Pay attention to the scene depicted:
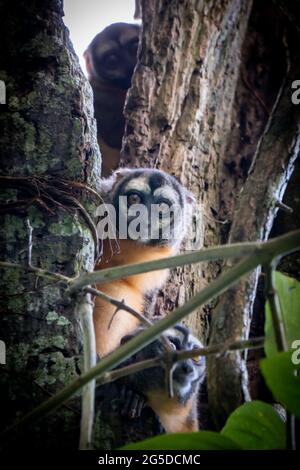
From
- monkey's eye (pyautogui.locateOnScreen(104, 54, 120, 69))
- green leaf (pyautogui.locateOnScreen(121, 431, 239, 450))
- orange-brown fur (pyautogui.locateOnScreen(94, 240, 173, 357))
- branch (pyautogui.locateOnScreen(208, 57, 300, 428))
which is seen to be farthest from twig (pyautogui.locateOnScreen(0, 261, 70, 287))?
monkey's eye (pyautogui.locateOnScreen(104, 54, 120, 69))

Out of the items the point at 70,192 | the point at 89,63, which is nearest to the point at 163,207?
the point at 70,192

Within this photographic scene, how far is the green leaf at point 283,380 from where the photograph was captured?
57cm

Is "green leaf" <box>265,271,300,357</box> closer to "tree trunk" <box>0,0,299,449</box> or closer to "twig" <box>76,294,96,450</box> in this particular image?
"twig" <box>76,294,96,450</box>

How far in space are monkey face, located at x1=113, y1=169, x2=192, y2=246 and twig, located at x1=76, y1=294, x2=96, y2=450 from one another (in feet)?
3.04

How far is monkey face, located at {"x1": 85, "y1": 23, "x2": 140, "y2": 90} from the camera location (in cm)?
419

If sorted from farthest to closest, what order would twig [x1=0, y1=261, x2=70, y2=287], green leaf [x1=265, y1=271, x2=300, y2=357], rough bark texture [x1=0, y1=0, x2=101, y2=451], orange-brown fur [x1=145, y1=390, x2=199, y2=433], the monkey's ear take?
the monkey's ear < orange-brown fur [x1=145, y1=390, x2=199, y2=433] < rough bark texture [x1=0, y1=0, x2=101, y2=451] < twig [x1=0, y1=261, x2=70, y2=287] < green leaf [x1=265, y1=271, x2=300, y2=357]

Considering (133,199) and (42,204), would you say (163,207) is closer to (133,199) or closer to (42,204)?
(133,199)

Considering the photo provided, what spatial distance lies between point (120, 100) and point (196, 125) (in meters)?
2.01

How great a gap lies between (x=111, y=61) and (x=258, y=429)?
13.3ft

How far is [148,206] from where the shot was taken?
1.82 meters

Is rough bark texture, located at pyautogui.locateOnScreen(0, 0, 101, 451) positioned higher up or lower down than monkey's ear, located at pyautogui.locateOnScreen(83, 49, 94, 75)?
lower down

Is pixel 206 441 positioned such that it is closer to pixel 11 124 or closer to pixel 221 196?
pixel 11 124
